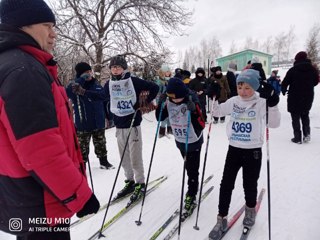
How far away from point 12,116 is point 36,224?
0.64 m

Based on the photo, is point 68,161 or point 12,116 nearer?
point 12,116

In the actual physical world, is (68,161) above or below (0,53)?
below

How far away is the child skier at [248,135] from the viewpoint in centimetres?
269

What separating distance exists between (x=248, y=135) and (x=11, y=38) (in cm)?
237

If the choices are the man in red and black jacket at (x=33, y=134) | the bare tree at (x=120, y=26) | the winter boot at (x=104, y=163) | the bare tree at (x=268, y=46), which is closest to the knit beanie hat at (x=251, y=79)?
the man in red and black jacket at (x=33, y=134)

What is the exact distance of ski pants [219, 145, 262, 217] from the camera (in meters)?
2.69

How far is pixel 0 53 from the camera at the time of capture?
1.33 meters

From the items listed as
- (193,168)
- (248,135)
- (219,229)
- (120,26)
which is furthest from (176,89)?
(120,26)

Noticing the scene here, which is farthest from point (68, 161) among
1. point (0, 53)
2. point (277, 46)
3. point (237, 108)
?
point (277, 46)

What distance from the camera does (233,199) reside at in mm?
3543

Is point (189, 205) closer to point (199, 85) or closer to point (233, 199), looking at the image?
point (233, 199)

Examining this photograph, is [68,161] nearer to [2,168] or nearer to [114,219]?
[2,168]

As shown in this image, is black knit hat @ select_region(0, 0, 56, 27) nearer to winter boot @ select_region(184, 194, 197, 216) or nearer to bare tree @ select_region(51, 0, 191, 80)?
winter boot @ select_region(184, 194, 197, 216)

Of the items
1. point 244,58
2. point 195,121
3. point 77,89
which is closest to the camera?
point 195,121
